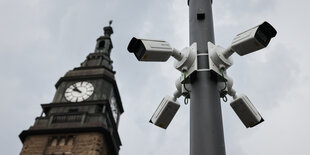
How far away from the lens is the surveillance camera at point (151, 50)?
4.25 metres

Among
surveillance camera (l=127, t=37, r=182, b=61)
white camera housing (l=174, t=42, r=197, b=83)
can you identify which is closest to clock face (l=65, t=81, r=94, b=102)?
surveillance camera (l=127, t=37, r=182, b=61)

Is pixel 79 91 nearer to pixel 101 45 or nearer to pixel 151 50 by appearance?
pixel 101 45

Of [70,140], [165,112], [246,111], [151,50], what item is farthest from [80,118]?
[151,50]

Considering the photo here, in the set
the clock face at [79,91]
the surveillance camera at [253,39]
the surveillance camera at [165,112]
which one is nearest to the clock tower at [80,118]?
the clock face at [79,91]

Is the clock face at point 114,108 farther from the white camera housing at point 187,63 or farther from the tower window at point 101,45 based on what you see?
the white camera housing at point 187,63

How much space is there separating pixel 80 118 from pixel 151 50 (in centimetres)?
3768

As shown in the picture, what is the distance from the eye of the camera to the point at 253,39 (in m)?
4.07

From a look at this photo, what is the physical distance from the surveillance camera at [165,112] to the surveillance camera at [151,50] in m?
0.56

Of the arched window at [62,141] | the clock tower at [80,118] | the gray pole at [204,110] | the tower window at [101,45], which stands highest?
the tower window at [101,45]

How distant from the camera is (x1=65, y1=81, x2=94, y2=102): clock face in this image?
4419 centimetres

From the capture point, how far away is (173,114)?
4719 millimetres

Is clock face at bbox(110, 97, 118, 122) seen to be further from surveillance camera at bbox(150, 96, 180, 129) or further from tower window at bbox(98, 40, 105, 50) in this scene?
surveillance camera at bbox(150, 96, 180, 129)

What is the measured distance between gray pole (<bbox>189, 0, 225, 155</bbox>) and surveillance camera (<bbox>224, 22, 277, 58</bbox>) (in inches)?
15.4

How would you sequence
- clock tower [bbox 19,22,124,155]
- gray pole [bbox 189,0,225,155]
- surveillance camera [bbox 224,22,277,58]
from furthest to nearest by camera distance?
clock tower [bbox 19,22,124,155]
surveillance camera [bbox 224,22,277,58]
gray pole [bbox 189,0,225,155]
